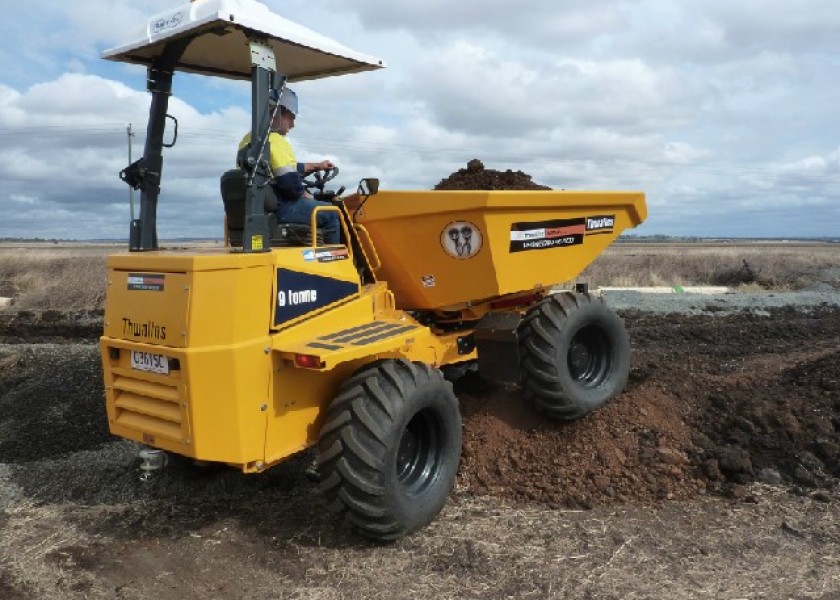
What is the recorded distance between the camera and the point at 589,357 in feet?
20.4

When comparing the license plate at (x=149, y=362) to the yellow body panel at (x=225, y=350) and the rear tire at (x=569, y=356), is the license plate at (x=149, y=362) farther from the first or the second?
the rear tire at (x=569, y=356)

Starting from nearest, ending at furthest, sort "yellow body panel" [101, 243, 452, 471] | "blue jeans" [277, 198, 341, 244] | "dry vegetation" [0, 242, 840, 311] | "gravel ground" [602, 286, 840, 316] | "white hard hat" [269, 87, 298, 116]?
"yellow body panel" [101, 243, 452, 471], "white hard hat" [269, 87, 298, 116], "blue jeans" [277, 198, 341, 244], "gravel ground" [602, 286, 840, 316], "dry vegetation" [0, 242, 840, 311]

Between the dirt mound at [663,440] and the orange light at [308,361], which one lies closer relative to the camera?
the orange light at [308,361]

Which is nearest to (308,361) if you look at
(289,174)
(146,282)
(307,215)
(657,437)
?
(146,282)

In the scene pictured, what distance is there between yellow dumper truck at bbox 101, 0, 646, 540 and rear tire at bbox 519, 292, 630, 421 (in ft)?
0.06

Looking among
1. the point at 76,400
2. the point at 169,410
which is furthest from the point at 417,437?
the point at 76,400

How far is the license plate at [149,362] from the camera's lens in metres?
3.85

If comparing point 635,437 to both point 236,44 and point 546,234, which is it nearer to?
point 546,234

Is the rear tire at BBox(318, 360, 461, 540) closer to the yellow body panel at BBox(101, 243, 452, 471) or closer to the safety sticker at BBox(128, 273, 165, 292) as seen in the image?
the yellow body panel at BBox(101, 243, 452, 471)

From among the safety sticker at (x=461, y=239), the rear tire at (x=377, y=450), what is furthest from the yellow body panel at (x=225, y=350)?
the safety sticker at (x=461, y=239)

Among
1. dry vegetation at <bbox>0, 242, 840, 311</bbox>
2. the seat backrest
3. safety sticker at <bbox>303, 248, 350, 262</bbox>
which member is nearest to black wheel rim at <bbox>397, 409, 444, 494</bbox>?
safety sticker at <bbox>303, 248, 350, 262</bbox>

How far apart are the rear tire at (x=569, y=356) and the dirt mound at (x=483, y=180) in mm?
1042

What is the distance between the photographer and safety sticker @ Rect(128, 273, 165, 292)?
3.90m

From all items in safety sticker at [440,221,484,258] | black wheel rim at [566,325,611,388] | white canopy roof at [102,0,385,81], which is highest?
white canopy roof at [102,0,385,81]
